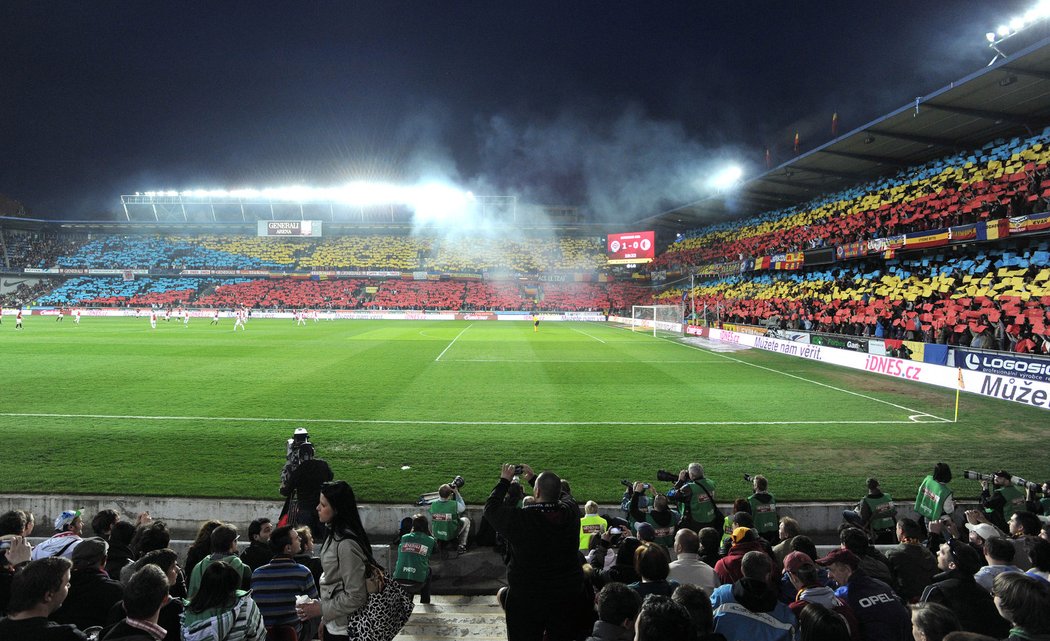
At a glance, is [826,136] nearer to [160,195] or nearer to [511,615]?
[511,615]

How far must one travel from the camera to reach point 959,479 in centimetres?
966

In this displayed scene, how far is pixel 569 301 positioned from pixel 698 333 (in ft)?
96.5

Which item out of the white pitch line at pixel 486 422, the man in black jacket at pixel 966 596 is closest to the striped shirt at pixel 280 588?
the man in black jacket at pixel 966 596

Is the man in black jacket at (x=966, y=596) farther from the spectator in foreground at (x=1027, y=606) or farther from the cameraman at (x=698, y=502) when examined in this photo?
the cameraman at (x=698, y=502)

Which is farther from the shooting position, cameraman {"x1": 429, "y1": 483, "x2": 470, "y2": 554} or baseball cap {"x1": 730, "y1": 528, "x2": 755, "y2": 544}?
cameraman {"x1": 429, "y1": 483, "x2": 470, "y2": 554}

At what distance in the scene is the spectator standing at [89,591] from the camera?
3547 millimetres

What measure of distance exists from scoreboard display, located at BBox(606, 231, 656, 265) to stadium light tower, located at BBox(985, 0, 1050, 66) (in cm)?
2656

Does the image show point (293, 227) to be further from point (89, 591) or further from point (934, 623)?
point (934, 623)

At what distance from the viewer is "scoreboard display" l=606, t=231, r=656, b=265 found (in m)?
48.5

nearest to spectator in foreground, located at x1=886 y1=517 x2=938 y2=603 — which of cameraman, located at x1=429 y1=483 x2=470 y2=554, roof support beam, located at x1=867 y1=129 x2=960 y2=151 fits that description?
cameraman, located at x1=429 y1=483 x2=470 y2=554

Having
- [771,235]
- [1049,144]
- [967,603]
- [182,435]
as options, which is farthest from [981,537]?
[771,235]

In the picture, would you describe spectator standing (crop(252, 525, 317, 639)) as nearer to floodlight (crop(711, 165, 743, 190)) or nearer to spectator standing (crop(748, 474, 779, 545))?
spectator standing (crop(748, 474, 779, 545))

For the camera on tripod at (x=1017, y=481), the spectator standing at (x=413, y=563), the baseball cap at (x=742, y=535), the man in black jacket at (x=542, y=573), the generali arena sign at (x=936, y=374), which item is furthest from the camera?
the generali arena sign at (x=936, y=374)

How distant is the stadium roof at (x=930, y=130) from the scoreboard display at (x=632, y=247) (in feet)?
24.1
